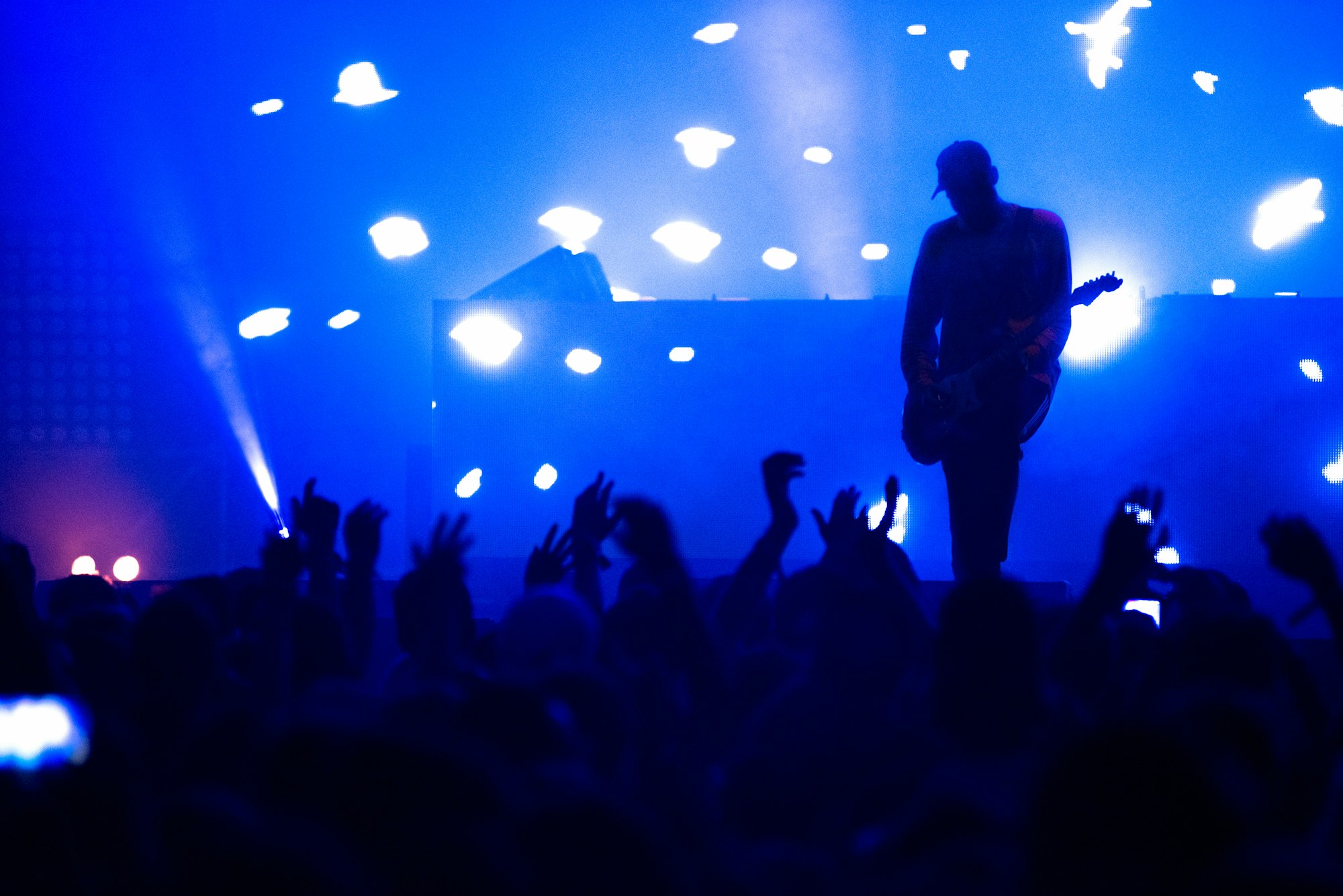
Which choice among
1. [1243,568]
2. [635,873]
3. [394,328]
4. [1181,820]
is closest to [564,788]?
[635,873]

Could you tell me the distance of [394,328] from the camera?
24.7 feet

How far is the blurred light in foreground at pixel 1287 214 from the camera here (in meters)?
7.42

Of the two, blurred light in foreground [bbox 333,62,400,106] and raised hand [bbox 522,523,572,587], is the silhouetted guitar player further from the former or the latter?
blurred light in foreground [bbox 333,62,400,106]

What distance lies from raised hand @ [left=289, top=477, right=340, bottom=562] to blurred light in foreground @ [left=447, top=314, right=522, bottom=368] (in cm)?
261

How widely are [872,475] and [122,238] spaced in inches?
193

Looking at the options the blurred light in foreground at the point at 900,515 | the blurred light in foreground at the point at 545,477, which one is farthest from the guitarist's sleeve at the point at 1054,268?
the blurred light in foreground at the point at 545,477

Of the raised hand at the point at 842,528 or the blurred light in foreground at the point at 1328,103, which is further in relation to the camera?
the blurred light in foreground at the point at 1328,103

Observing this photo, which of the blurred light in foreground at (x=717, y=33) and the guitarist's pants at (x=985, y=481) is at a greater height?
the blurred light in foreground at (x=717, y=33)

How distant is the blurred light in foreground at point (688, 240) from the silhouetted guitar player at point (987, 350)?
426 centimetres

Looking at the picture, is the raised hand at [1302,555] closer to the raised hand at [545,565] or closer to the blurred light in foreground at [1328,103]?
the raised hand at [545,565]

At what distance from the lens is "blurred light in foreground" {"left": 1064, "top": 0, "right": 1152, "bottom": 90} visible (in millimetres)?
7523

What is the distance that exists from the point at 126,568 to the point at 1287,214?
736cm

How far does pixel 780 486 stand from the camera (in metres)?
2.41

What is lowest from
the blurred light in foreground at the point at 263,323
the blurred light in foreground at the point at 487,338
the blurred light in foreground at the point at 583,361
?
the blurred light in foreground at the point at 583,361
